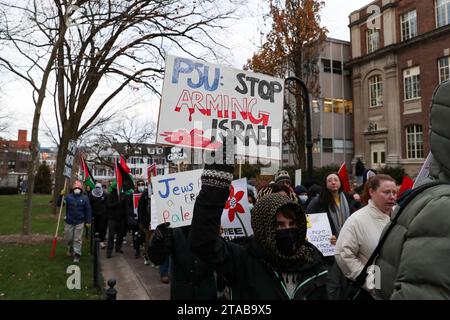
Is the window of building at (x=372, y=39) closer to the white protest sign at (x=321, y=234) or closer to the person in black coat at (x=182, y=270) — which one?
the white protest sign at (x=321, y=234)

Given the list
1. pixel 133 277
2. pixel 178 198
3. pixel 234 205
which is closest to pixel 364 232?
pixel 234 205

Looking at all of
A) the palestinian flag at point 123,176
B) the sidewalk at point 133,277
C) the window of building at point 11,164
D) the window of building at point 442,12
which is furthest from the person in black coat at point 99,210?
the window of building at point 11,164

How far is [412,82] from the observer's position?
2891 centimetres

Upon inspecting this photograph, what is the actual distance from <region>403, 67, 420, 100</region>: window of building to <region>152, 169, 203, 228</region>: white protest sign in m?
28.7

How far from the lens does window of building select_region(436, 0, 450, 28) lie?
26605mm

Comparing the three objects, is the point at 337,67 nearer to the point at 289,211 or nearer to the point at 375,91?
the point at 375,91

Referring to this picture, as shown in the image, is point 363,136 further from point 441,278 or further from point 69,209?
point 441,278

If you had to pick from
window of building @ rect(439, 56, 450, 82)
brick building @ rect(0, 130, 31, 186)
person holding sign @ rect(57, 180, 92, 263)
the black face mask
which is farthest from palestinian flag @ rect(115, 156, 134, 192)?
brick building @ rect(0, 130, 31, 186)

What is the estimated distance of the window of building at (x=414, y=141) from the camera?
27.5m

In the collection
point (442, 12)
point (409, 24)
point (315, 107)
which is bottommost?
point (315, 107)

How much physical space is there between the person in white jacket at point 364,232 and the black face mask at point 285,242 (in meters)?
1.39

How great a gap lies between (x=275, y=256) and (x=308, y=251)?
0.27m

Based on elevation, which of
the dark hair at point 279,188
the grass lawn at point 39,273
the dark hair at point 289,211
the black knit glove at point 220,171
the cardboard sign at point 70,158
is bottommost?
the grass lawn at point 39,273

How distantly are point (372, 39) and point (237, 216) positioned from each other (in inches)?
1283
